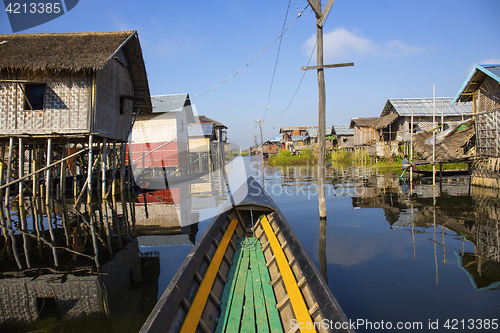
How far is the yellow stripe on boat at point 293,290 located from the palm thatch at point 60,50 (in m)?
9.03

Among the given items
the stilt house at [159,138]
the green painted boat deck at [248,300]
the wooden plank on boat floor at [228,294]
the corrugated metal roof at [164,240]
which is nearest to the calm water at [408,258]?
the corrugated metal roof at [164,240]

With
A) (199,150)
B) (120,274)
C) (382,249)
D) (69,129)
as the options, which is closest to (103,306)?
(120,274)

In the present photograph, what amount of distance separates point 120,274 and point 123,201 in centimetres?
784

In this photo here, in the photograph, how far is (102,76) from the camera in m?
10.8

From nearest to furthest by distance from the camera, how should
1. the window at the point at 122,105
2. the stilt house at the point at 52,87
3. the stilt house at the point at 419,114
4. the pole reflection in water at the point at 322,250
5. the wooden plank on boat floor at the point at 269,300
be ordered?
1. the wooden plank on boat floor at the point at 269,300
2. the pole reflection in water at the point at 322,250
3. the stilt house at the point at 52,87
4. the window at the point at 122,105
5. the stilt house at the point at 419,114

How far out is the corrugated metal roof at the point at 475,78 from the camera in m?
11.4

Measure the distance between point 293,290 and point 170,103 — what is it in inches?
851

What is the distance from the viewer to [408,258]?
4891 millimetres

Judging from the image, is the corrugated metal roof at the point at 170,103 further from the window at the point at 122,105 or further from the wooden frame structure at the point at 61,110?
the wooden frame structure at the point at 61,110

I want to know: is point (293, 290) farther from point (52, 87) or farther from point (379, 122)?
point (379, 122)

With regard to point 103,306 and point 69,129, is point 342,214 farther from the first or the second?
point 69,129

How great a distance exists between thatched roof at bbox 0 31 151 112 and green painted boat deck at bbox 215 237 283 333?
8842 millimetres

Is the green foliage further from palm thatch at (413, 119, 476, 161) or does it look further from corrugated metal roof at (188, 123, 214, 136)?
palm thatch at (413, 119, 476, 161)

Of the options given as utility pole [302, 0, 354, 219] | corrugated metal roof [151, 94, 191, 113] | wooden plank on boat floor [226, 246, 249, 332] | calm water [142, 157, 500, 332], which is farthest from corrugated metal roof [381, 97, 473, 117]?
wooden plank on boat floor [226, 246, 249, 332]
